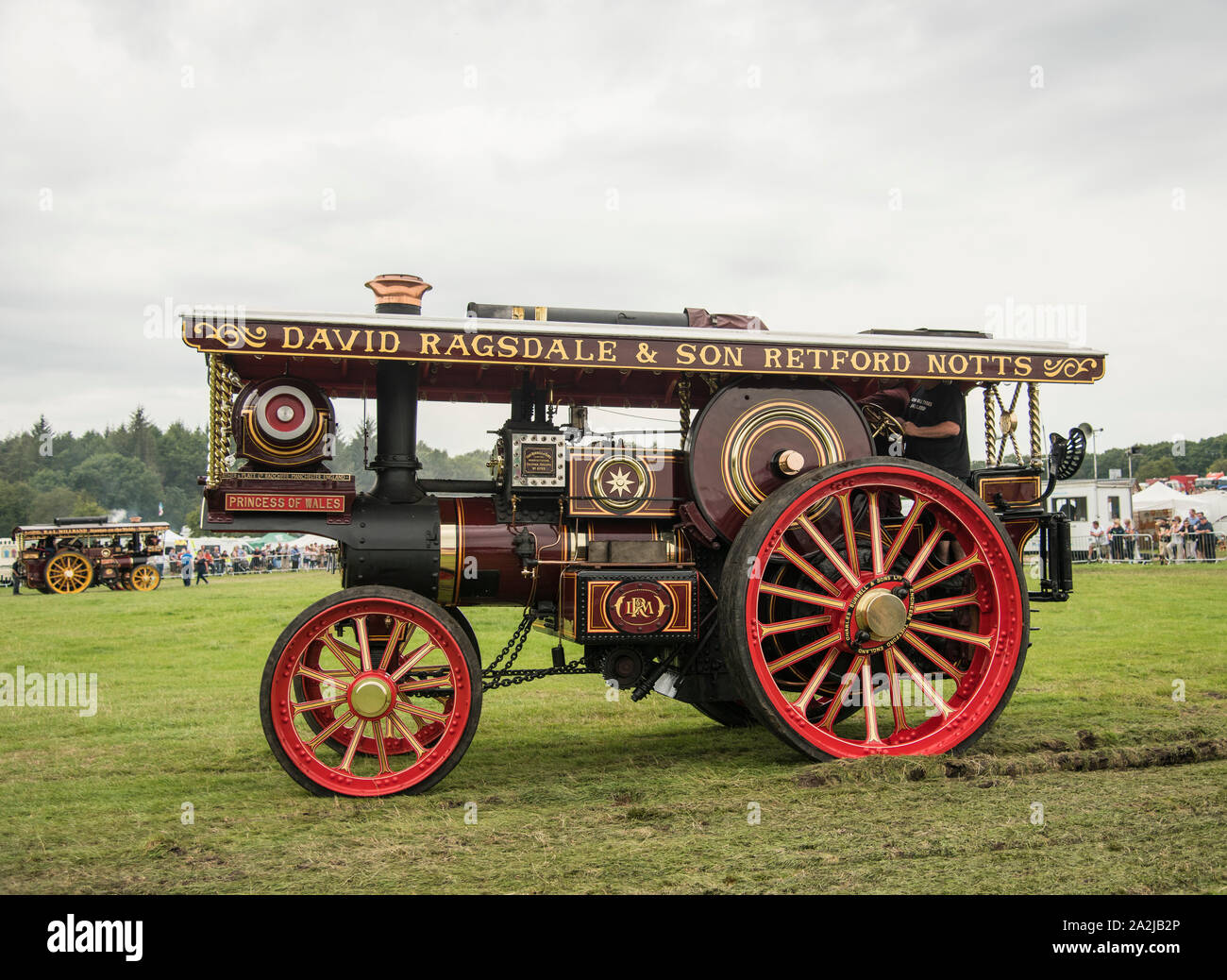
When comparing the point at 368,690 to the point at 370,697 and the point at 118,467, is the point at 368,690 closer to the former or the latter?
the point at 370,697

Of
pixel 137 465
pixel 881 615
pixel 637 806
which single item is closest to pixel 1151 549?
pixel 881 615

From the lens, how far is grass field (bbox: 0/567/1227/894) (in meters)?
3.88

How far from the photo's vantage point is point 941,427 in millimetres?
6727

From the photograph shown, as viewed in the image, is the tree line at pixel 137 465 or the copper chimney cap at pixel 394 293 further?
the tree line at pixel 137 465

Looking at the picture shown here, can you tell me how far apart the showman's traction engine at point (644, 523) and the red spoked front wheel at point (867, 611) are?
2 cm

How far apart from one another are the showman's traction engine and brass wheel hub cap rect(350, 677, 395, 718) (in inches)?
0.7

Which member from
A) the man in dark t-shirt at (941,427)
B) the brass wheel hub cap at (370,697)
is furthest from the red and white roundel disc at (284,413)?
the man in dark t-shirt at (941,427)

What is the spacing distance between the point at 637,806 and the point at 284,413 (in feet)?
9.61

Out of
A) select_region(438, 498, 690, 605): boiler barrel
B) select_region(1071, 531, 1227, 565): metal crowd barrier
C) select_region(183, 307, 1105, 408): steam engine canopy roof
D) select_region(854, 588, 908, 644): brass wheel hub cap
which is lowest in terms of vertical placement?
select_region(1071, 531, 1227, 565): metal crowd barrier

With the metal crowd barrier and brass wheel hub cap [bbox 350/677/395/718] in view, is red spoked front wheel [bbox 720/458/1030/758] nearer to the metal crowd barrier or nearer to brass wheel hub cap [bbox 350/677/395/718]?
brass wheel hub cap [bbox 350/677/395/718]

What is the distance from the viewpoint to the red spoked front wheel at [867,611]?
5676 millimetres

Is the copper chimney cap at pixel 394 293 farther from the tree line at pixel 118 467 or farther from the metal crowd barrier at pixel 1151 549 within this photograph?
the tree line at pixel 118 467

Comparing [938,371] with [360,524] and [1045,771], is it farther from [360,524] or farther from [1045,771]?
[360,524]

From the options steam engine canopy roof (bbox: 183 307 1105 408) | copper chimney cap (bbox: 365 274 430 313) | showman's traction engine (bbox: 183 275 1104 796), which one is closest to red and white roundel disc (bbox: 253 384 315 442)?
showman's traction engine (bbox: 183 275 1104 796)
